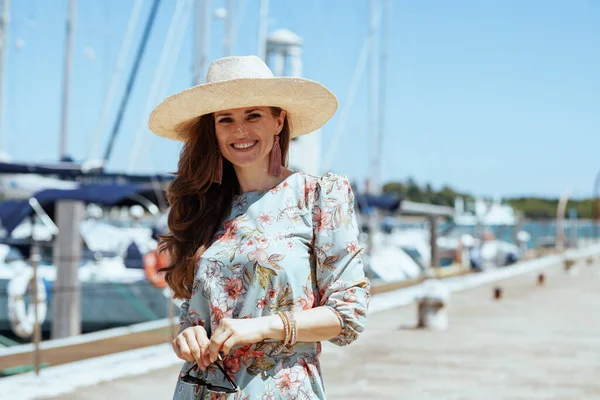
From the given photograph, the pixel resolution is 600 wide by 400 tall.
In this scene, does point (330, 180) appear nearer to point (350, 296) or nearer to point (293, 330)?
point (350, 296)

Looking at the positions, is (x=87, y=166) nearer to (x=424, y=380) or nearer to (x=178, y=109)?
(x=424, y=380)

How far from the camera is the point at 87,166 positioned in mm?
16656

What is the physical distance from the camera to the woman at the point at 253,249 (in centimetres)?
238

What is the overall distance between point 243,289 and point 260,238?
5.7 inches

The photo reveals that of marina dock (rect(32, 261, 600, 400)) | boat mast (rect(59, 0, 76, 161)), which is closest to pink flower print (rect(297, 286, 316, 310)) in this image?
marina dock (rect(32, 261, 600, 400))

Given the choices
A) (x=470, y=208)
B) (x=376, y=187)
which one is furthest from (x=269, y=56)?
(x=470, y=208)

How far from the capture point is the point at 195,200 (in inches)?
105

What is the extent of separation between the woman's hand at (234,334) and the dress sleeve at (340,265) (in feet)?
0.65

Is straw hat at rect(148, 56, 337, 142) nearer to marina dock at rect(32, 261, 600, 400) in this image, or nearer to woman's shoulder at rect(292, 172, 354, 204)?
woman's shoulder at rect(292, 172, 354, 204)

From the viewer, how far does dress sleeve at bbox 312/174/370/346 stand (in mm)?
2393

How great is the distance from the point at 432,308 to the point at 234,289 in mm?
10323

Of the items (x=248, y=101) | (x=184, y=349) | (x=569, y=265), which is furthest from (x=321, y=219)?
(x=569, y=265)

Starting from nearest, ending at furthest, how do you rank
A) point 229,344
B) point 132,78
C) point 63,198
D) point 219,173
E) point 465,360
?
point 229,344 → point 219,173 → point 465,360 → point 63,198 → point 132,78

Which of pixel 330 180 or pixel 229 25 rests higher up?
pixel 229 25
